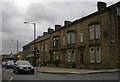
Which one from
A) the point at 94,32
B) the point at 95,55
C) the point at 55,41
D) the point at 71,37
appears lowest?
the point at 95,55

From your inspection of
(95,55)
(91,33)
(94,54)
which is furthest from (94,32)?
(95,55)

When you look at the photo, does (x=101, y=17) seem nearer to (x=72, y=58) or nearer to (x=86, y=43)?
(x=86, y=43)

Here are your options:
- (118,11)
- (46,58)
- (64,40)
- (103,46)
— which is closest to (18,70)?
(103,46)

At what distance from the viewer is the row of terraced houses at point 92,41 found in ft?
98.5

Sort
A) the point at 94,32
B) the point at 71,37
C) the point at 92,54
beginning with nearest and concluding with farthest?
the point at 94,32
the point at 92,54
the point at 71,37

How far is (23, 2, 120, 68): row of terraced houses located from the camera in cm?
3003

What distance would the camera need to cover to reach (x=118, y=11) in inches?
1217

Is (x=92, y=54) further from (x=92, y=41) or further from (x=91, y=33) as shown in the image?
(x=91, y=33)

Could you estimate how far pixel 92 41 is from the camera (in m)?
33.3

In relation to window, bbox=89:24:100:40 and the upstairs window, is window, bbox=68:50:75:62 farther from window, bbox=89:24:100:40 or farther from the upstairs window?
window, bbox=89:24:100:40

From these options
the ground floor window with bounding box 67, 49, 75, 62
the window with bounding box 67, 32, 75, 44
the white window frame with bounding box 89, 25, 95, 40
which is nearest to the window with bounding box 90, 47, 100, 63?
the white window frame with bounding box 89, 25, 95, 40

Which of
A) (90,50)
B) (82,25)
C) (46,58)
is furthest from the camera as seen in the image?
(46,58)

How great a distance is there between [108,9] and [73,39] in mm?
11238

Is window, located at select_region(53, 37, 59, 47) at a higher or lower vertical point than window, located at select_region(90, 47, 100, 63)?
higher
